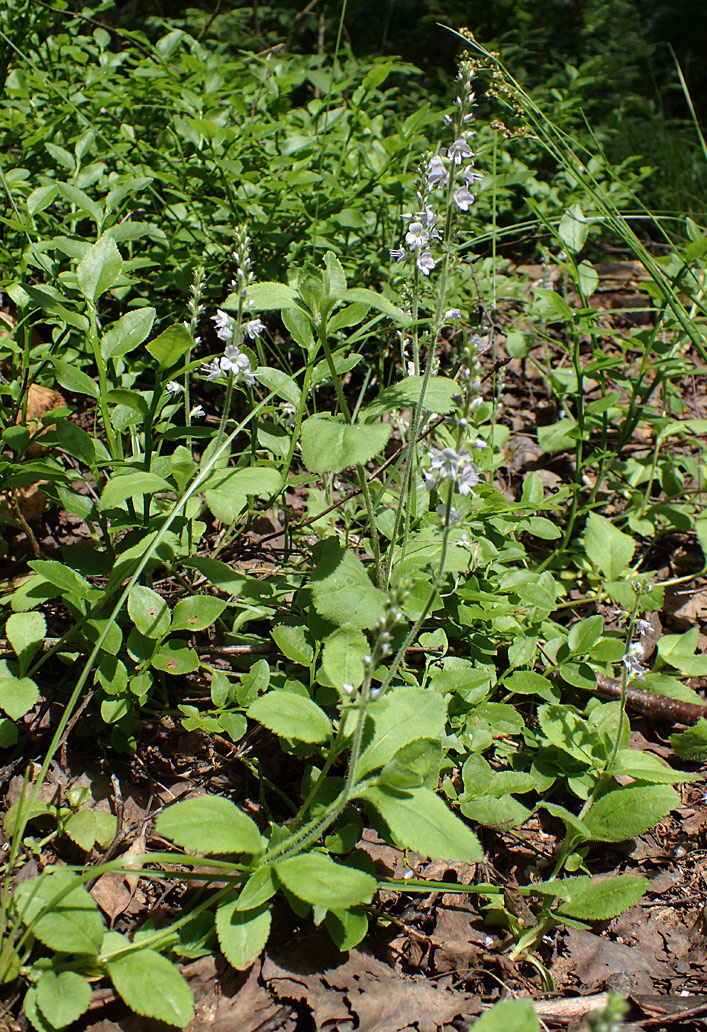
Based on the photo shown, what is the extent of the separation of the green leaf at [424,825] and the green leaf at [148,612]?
2.01ft

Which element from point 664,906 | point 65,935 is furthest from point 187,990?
point 664,906

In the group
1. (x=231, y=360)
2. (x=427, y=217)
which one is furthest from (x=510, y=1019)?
(x=427, y=217)

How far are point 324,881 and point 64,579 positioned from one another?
85 centimetres

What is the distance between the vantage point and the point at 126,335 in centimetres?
191

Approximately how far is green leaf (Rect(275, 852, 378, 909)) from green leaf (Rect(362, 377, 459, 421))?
90 centimetres

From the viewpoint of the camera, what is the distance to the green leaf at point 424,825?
4.40 ft

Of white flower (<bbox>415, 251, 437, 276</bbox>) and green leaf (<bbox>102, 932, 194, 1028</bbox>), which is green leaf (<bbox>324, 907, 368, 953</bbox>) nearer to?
green leaf (<bbox>102, 932, 194, 1028</bbox>)

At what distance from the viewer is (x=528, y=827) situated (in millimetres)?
1991

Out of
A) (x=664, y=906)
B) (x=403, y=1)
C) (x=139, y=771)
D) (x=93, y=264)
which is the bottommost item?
(x=664, y=906)

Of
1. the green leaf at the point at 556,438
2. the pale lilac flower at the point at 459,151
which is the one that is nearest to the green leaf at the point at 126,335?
the pale lilac flower at the point at 459,151

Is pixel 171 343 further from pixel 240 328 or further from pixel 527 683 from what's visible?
pixel 527 683

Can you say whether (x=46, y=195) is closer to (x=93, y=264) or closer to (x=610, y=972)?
(x=93, y=264)

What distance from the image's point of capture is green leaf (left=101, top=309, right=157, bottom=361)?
190 centimetres

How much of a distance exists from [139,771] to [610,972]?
1197 mm
